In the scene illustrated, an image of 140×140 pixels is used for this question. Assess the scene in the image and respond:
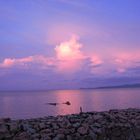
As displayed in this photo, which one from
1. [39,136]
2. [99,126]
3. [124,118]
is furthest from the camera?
[124,118]

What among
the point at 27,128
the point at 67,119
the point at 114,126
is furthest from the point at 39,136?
the point at 114,126

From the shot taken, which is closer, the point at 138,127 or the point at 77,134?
the point at 77,134

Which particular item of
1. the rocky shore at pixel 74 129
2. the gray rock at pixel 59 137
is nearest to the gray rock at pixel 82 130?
the rocky shore at pixel 74 129

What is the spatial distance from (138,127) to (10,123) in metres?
4.27

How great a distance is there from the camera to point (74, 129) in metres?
12.7

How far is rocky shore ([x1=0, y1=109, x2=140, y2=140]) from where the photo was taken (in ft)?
40.4

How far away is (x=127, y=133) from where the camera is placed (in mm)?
13352

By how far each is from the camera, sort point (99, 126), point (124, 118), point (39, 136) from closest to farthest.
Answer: point (39, 136), point (99, 126), point (124, 118)

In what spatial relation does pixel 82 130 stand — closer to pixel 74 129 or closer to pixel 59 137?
pixel 74 129

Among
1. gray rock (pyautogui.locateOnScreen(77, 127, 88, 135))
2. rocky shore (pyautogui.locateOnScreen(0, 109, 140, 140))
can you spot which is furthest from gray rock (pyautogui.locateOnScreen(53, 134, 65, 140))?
gray rock (pyautogui.locateOnScreen(77, 127, 88, 135))

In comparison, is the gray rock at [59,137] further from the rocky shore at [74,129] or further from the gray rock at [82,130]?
the gray rock at [82,130]

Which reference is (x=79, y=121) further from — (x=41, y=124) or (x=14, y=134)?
(x=14, y=134)

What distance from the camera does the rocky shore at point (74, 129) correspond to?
40.4 feet

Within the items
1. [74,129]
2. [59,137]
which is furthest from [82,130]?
[59,137]
